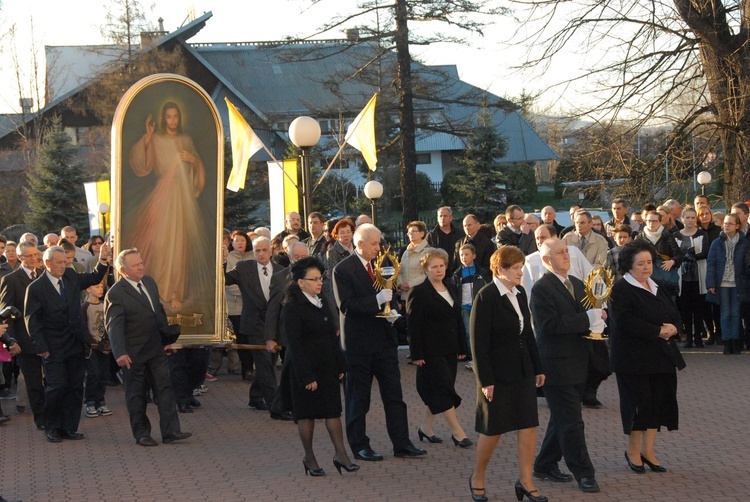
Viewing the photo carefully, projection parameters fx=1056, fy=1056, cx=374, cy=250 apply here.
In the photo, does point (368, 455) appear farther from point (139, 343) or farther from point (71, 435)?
point (71, 435)

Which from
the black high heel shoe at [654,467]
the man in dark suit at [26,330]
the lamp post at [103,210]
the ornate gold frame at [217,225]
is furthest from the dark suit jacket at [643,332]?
the lamp post at [103,210]

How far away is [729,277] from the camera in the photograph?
15.1 meters

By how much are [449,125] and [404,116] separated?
6.61ft

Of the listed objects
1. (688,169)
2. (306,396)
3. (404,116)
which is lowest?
(306,396)

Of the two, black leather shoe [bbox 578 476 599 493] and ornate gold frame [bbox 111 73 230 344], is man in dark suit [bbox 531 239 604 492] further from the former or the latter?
ornate gold frame [bbox 111 73 230 344]

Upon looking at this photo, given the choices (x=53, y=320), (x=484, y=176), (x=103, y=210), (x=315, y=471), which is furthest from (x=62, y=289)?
(x=484, y=176)

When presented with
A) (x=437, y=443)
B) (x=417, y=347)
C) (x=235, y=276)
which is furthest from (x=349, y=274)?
(x=235, y=276)

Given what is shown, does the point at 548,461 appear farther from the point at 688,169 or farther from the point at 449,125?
the point at 449,125

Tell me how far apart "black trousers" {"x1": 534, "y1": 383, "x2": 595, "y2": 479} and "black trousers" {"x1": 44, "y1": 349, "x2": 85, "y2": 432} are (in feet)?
17.4

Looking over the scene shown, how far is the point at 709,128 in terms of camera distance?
21.1 meters

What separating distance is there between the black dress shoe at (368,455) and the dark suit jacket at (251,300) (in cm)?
302

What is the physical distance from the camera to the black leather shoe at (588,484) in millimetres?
7680

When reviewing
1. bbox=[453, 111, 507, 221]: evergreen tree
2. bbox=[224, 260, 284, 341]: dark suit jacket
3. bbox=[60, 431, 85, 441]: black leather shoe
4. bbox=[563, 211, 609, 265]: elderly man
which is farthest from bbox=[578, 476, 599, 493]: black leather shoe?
bbox=[453, 111, 507, 221]: evergreen tree

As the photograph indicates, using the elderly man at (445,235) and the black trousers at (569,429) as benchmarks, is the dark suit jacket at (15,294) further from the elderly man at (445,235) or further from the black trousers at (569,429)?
the black trousers at (569,429)
